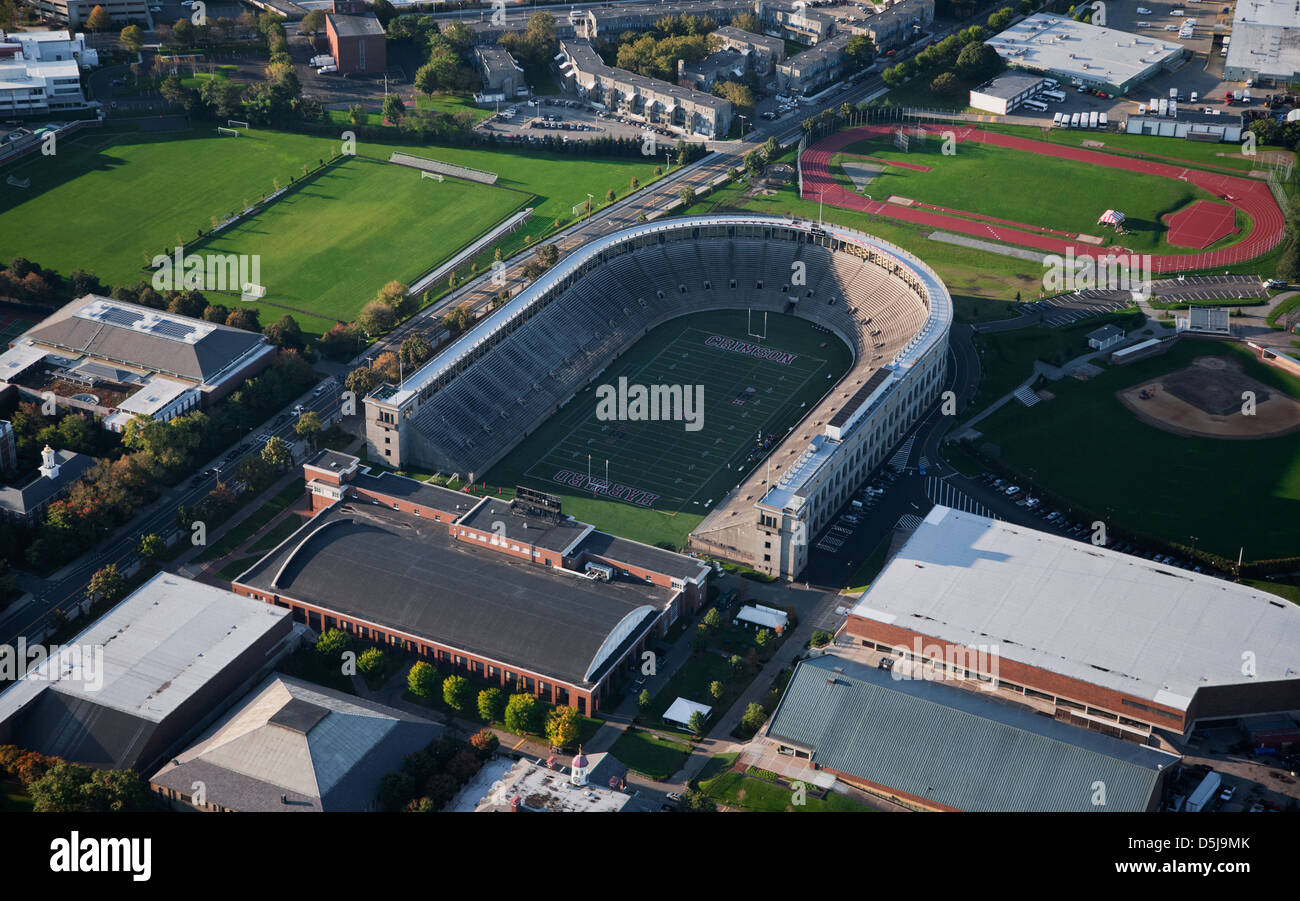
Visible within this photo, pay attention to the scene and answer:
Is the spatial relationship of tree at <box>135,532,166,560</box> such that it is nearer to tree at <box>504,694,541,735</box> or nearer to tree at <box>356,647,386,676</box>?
tree at <box>356,647,386,676</box>

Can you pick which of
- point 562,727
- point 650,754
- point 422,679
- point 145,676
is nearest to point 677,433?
point 422,679

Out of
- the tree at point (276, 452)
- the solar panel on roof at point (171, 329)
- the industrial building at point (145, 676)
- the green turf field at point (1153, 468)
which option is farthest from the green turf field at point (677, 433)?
the solar panel on roof at point (171, 329)

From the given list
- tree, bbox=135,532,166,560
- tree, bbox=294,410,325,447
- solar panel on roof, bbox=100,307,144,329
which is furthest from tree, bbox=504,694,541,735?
solar panel on roof, bbox=100,307,144,329

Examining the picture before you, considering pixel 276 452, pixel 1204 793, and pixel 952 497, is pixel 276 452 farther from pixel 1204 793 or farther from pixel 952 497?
pixel 1204 793

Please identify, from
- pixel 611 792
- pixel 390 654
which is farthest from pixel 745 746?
pixel 390 654

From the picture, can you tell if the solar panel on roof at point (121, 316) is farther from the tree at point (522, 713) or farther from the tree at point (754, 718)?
the tree at point (754, 718)
